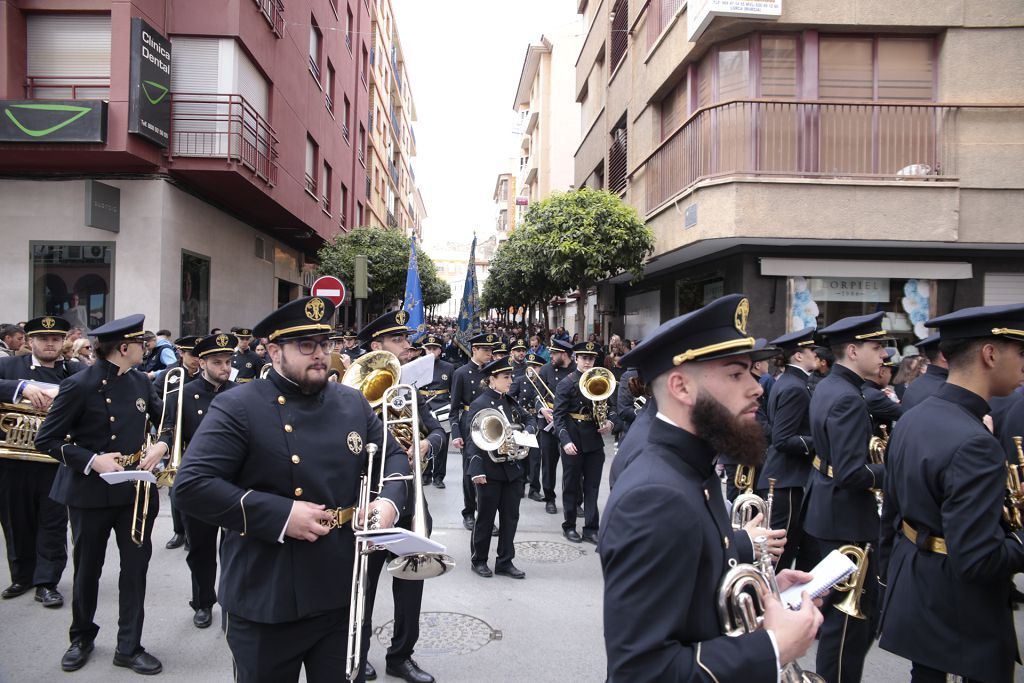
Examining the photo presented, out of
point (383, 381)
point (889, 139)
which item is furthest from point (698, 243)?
point (383, 381)

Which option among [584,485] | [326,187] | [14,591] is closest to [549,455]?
[584,485]

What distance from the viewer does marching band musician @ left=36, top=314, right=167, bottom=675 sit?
4.66 m

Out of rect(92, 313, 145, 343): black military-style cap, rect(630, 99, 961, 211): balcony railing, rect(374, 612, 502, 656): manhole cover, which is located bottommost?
rect(374, 612, 502, 656): manhole cover

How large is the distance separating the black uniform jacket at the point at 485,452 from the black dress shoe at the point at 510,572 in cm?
87

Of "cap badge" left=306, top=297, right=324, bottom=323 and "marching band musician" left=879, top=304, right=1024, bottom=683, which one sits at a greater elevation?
"cap badge" left=306, top=297, right=324, bottom=323

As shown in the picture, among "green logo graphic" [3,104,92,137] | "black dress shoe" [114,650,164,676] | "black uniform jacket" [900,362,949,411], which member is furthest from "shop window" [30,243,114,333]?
"black uniform jacket" [900,362,949,411]

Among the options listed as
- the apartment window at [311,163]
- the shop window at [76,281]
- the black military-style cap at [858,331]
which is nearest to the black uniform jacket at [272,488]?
the black military-style cap at [858,331]

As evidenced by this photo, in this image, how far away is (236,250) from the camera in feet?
62.3

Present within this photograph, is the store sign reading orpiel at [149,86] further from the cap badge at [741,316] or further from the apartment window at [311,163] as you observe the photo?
the cap badge at [741,316]

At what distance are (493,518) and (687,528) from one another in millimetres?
5124

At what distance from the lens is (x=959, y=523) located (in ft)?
9.26

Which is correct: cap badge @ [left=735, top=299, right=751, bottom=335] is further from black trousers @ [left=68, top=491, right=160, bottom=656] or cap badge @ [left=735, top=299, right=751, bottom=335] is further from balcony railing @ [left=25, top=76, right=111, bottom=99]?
balcony railing @ [left=25, top=76, right=111, bottom=99]

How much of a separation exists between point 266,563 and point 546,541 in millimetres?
5336

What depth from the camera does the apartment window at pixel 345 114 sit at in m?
30.4
